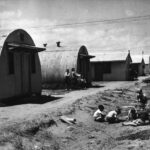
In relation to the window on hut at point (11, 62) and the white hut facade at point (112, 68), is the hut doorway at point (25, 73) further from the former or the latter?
the white hut facade at point (112, 68)

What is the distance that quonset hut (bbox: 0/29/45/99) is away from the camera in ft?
48.8

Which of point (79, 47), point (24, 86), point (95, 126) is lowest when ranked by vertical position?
point (95, 126)

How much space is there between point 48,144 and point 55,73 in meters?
16.1

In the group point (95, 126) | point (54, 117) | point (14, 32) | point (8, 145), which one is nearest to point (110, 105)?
point (95, 126)

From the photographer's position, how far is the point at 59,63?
24719 millimetres

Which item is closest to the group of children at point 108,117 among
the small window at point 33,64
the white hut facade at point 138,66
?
the small window at point 33,64

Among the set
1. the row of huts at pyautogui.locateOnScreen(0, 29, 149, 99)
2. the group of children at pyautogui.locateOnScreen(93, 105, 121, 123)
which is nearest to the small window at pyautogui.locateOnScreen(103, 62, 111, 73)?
the row of huts at pyautogui.locateOnScreen(0, 29, 149, 99)

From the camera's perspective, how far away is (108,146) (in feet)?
28.9

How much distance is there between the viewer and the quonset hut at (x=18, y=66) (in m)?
14.9

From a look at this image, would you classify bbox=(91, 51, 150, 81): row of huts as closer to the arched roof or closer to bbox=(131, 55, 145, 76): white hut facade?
bbox=(131, 55, 145, 76): white hut facade

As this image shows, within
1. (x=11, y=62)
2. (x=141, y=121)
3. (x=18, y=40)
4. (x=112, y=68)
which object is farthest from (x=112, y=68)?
(x=141, y=121)

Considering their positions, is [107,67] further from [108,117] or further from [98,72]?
[108,117]

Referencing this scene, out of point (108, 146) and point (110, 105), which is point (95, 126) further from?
point (110, 105)

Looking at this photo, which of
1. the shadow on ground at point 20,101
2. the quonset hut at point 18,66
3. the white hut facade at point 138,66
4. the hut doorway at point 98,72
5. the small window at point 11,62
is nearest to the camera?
the shadow on ground at point 20,101
